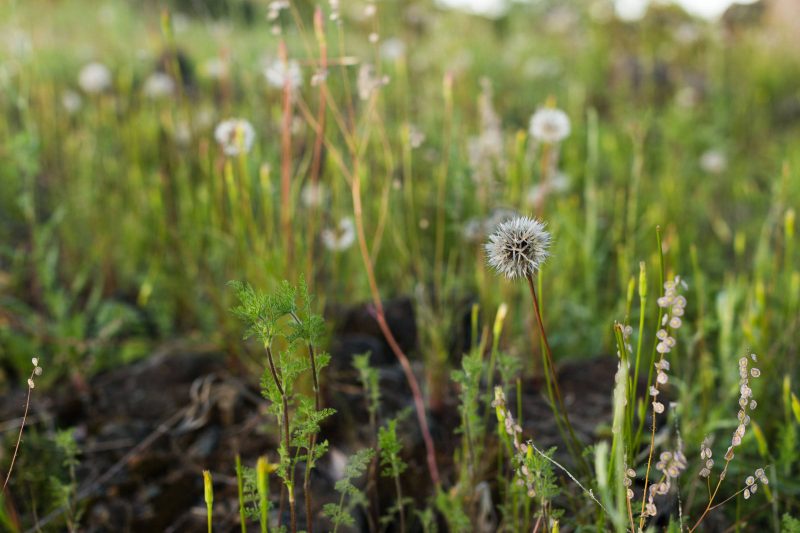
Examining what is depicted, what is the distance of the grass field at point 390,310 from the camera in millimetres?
1079

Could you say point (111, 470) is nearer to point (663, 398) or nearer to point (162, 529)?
point (162, 529)

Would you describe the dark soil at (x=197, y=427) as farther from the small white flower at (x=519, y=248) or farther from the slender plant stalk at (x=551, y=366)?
the small white flower at (x=519, y=248)

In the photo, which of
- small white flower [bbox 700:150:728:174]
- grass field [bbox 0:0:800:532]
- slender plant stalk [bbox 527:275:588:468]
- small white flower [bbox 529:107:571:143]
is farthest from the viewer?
small white flower [bbox 700:150:728:174]

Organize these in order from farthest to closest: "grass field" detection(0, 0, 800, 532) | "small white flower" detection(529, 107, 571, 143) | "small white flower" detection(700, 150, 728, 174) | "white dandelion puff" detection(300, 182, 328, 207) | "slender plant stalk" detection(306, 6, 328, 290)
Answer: "small white flower" detection(700, 150, 728, 174), "small white flower" detection(529, 107, 571, 143), "white dandelion puff" detection(300, 182, 328, 207), "slender plant stalk" detection(306, 6, 328, 290), "grass field" detection(0, 0, 800, 532)

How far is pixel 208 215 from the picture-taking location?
6.56 feet

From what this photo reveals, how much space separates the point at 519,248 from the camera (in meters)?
0.94

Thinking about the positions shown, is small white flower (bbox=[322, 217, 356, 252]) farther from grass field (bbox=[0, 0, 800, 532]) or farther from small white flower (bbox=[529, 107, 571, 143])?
small white flower (bbox=[529, 107, 571, 143])

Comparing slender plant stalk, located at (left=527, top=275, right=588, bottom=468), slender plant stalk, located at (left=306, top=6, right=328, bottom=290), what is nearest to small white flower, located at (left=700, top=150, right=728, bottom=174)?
slender plant stalk, located at (left=306, top=6, right=328, bottom=290)

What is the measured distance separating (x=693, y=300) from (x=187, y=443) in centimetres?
164

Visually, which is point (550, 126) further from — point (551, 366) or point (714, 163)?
point (714, 163)

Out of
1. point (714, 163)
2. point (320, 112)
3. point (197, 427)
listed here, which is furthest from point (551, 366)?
point (714, 163)

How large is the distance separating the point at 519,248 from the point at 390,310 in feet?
3.40

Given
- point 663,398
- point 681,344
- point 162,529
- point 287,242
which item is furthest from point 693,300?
point 162,529

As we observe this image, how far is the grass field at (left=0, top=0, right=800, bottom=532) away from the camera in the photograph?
108 centimetres
